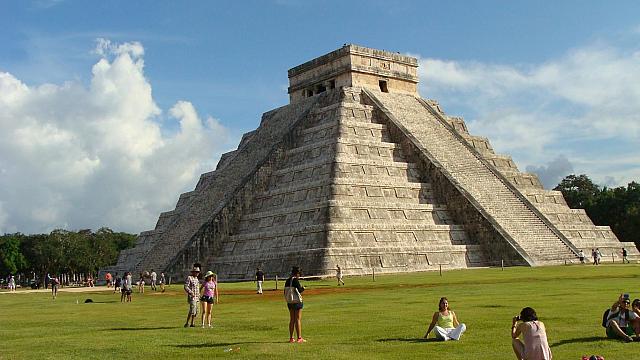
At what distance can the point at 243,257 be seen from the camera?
39000mm

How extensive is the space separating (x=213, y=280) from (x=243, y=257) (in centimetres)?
2165

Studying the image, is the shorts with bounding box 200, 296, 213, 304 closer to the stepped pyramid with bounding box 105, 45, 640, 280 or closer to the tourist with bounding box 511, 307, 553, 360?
the tourist with bounding box 511, 307, 553, 360

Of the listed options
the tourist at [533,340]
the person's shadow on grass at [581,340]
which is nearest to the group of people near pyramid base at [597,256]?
the person's shadow on grass at [581,340]

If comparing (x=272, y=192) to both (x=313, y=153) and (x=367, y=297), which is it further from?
(x=367, y=297)

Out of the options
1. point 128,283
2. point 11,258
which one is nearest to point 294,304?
point 128,283

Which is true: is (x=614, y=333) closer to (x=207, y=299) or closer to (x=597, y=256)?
(x=207, y=299)

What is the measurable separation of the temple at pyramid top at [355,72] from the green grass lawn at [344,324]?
80.7 feet

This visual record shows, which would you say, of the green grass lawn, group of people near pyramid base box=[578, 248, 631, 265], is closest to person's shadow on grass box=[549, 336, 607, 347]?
the green grass lawn

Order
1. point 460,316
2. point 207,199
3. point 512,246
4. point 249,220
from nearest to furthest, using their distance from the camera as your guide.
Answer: point 460,316, point 512,246, point 249,220, point 207,199

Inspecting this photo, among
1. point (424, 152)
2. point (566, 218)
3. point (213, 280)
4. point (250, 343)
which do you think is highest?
point (424, 152)

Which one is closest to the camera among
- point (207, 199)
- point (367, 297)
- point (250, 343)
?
point (250, 343)

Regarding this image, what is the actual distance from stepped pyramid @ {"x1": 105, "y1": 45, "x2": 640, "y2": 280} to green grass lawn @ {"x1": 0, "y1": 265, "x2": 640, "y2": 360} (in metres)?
8.80

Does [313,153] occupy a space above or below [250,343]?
above

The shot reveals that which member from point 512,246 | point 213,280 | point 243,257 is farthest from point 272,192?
point 213,280
